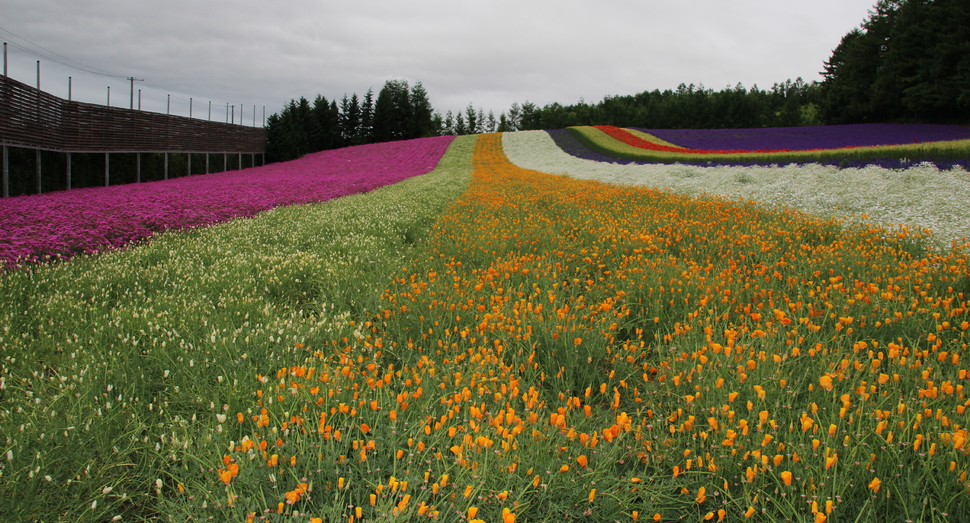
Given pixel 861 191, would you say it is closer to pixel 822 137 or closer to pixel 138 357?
pixel 138 357

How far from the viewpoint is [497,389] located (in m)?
2.72

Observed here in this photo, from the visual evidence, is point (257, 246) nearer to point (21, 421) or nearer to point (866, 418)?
point (21, 421)

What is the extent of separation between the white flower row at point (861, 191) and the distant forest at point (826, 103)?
2523 cm

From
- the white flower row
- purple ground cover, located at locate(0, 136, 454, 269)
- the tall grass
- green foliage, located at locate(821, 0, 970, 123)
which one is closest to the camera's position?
the tall grass

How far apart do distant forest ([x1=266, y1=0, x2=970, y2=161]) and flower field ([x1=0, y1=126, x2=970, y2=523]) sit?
35.8m

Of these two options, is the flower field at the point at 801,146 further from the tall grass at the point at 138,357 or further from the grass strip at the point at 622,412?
the tall grass at the point at 138,357

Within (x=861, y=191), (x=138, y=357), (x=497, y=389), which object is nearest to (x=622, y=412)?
(x=497, y=389)

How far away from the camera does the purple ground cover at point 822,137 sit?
27172 mm

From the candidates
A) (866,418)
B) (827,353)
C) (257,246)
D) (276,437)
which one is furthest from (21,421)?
(257,246)

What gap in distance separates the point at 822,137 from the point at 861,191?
28.5 metres

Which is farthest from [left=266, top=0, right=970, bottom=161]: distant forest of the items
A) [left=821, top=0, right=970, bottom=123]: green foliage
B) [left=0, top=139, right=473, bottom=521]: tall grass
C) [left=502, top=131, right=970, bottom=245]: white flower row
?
[left=0, top=139, right=473, bottom=521]: tall grass

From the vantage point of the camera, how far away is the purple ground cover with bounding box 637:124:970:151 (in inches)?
1070

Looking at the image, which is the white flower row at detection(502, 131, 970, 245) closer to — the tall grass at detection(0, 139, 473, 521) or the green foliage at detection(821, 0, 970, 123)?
the tall grass at detection(0, 139, 473, 521)

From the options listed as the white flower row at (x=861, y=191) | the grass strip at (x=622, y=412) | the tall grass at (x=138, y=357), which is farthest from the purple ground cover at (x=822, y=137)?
the tall grass at (x=138, y=357)
